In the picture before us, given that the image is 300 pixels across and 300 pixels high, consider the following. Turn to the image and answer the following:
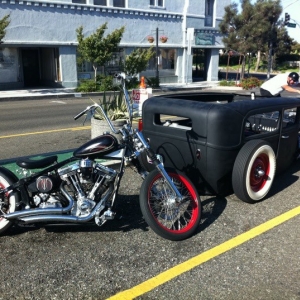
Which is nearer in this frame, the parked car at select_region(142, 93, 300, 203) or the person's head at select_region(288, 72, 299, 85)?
the parked car at select_region(142, 93, 300, 203)

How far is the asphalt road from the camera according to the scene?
2.97 meters

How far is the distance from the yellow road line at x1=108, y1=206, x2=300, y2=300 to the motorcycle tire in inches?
53.9

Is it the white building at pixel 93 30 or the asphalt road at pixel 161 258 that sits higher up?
the white building at pixel 93 30

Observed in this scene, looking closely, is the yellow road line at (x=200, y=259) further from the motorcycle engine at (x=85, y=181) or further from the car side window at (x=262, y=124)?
the car side window at (x=262, y=124)

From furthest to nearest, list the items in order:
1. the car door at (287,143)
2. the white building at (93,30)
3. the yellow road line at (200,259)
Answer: the white building at (93,30) < the car door at (287,143) < the yellow road line at (200,259)

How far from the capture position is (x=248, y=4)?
27.8m

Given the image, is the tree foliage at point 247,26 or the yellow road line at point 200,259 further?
the tree foliage at point 247,26

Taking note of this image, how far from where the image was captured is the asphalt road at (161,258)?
297 centimetres

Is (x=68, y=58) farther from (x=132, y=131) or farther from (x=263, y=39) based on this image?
(x=132, y=131)

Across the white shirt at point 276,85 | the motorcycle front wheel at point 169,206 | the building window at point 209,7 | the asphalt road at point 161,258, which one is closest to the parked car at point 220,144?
the asphalt road at point 161,258

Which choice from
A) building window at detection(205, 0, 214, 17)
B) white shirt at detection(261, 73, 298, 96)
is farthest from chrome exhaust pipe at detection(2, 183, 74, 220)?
building window at detection(205, 0, 214, 17)

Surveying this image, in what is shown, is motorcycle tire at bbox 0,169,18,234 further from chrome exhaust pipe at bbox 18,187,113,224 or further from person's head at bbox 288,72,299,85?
person's head at bbox 288,72,299,85

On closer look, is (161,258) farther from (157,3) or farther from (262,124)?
(157,3)

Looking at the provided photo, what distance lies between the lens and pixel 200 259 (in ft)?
11.1
